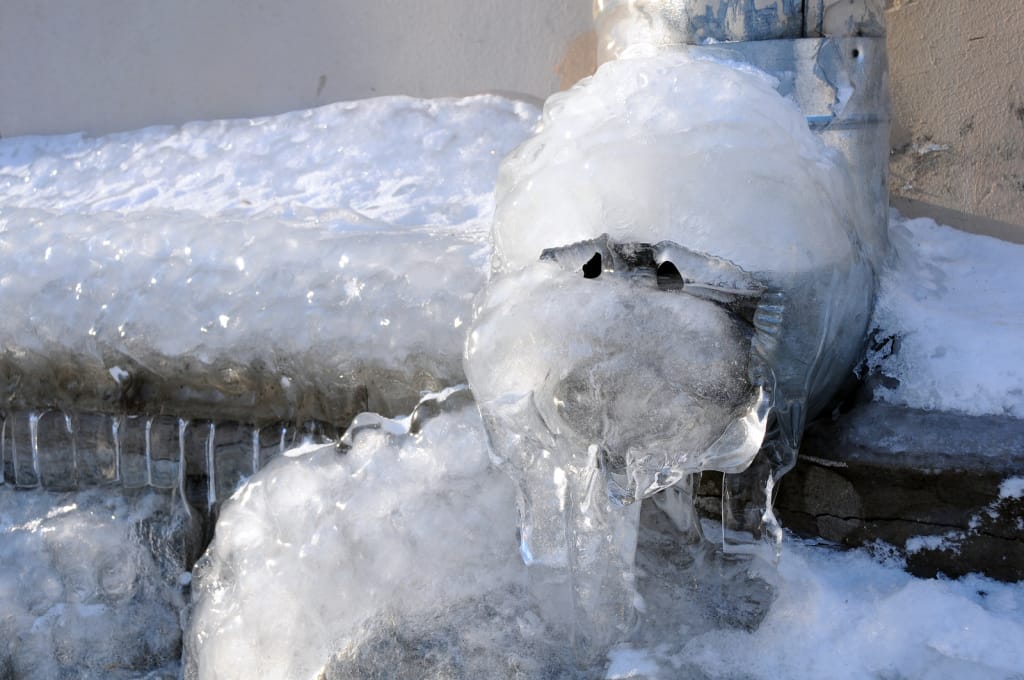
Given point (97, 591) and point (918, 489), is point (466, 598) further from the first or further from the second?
point (97, 591)

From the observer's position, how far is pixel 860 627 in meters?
1.43

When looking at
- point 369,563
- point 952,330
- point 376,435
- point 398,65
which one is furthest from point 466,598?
point 398,65

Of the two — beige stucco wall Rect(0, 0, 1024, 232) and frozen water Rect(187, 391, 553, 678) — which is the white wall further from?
frozen water Rect(187, 391, 553, 678)

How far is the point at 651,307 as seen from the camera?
4.15 feet

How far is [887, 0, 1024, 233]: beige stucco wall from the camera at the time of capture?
2.31m

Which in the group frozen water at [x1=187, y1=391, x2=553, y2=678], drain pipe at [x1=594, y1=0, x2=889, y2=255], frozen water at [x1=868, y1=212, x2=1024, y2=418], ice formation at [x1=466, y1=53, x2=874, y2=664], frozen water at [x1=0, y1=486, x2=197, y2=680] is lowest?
frozen water at [x1=0, y1=486, x2=197, y2=680]

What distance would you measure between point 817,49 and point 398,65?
4.75 ft

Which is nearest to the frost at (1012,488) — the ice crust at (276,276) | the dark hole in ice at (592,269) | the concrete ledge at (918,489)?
the concrete ledge at (918,489)

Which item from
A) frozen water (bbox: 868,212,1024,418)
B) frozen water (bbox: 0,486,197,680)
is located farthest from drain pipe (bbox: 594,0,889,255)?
frozen water (bbox: 0,486,197,680)

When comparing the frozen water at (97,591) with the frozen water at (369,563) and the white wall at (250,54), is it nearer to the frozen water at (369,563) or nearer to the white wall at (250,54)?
the frozen water at (369,563)

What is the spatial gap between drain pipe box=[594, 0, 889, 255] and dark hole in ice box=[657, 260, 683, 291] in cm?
77

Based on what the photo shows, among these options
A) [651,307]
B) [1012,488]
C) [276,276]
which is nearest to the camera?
[651,307]

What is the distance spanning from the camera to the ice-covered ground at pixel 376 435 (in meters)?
1.47

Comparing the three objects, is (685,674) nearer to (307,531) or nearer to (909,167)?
(307,531)
